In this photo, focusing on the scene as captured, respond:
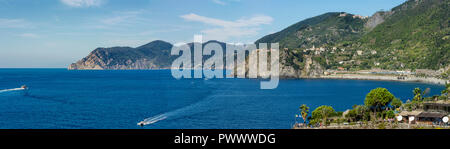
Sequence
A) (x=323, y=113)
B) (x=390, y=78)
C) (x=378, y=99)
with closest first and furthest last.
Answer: (x=323, y=113) < (x=378, y=99) < (x=390, y=78)

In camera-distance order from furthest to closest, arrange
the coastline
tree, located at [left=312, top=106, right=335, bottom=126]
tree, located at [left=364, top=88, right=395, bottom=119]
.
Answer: the coastline
tree, located at [left=364, top=88, right=395, bottom=119]
tree, located at [left=312, top=106, right=335, bottom=126]

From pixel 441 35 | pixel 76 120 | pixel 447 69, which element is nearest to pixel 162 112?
pixel 76 120

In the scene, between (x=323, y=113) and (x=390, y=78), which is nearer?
(x=323, y=113)

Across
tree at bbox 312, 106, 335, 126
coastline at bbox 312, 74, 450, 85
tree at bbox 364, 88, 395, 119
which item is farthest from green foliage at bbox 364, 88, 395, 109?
coastline at bbox 312, 74, 450, 85

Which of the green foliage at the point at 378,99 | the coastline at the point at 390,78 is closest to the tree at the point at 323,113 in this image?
the green foliage at the point at 378,99

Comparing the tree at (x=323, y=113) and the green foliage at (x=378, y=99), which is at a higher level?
the green foliage at (x=378, y=99)

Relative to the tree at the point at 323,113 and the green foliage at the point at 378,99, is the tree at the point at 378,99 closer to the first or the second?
the green foliage at the point at 378,99

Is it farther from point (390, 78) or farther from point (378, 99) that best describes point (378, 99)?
point (390, 78)

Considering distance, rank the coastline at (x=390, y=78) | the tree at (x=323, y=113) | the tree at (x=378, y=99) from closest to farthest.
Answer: the tree at (x=323, y=113), the tree at (x=378, y=99), the coastline at (x=390, y=78)

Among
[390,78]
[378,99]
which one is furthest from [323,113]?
[390,78]

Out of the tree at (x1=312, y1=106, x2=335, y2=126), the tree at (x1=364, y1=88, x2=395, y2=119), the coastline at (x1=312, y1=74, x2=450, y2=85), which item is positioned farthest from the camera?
the coastline at (x1=312, y1=74, x2=450, y2=85)

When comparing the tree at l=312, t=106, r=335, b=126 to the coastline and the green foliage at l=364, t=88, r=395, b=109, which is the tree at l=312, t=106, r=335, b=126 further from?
the coastline
